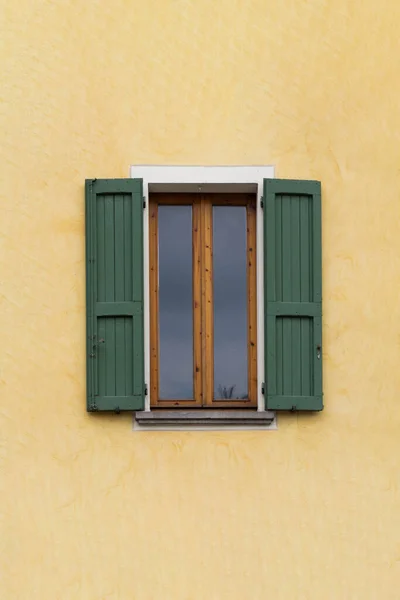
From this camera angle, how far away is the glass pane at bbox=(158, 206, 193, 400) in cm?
527

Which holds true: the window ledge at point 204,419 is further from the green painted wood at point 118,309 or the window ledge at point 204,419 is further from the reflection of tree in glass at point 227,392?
Answer: the green painted wood at point 118,309

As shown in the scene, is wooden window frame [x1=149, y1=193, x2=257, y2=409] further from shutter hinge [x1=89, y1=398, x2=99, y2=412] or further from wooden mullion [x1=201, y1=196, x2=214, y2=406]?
shutter hinge [x1=89, y1=398, x2=99, y2=412]

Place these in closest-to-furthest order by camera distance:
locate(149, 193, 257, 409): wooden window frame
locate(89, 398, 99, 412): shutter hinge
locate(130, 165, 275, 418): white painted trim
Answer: locate(89, 398, 99, 412): shutter hinge < locate(130, 165, 275, 418): white painted trim < locate(149, 193, 257, 409): wooden window frame

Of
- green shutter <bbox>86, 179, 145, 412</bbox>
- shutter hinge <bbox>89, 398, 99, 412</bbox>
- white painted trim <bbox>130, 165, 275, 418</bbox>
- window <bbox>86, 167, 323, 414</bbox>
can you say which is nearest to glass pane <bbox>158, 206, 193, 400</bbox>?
window <bbox>86, 167, 323, 414</bbox>

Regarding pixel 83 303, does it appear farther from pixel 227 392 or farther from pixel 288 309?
pixel 288 309

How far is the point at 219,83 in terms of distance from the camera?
518cm

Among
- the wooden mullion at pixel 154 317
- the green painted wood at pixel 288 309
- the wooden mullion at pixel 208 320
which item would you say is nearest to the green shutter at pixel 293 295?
the green painted wood at pixel 288 309

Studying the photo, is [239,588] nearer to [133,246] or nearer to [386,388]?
[386,388]

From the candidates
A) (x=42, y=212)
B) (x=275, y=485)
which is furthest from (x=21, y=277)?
(x=275, y=485)

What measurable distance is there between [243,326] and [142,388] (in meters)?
0.80

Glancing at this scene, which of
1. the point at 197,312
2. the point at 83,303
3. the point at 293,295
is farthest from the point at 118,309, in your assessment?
the point at 293,295

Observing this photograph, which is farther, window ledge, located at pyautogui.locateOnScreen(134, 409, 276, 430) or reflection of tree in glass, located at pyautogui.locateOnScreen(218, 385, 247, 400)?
reflection of tree in glass, located at pyautogui.locateOnScreen(218, 385, 247, 400)

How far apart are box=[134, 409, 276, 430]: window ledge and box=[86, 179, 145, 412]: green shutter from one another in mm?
105

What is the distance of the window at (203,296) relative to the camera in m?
5.04
